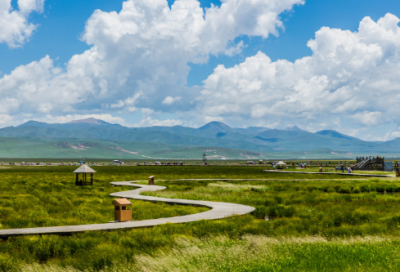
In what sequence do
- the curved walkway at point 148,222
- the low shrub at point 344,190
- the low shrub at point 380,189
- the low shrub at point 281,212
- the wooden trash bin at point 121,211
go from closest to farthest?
the curved walkway at point 148,222 < the wooden trash bin at point 121,211 < the low shrub at point 281,212 < the low shrub at point 344,190 < the low shrub at point 380,189

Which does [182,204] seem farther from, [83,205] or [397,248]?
[397,248]

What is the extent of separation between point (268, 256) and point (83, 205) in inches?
575

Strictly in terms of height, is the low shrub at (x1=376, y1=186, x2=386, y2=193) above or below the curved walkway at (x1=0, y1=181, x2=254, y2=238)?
below

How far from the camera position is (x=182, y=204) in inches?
861

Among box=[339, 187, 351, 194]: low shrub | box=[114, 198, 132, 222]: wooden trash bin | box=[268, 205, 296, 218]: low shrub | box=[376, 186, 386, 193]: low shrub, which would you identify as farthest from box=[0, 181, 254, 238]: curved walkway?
box=[376, 186, 386, 193]: low shrub

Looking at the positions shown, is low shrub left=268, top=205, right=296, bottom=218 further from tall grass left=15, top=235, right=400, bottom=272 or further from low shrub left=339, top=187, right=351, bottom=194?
low shrub left=339, top=187, right=351, bottom=194

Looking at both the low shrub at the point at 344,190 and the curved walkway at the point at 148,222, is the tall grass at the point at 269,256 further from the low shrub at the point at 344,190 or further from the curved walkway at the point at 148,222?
the low shrub at the point at 344,190

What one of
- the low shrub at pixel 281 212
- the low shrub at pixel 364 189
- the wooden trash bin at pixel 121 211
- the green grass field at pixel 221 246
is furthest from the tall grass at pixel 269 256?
the low shrub at pixel 364 189

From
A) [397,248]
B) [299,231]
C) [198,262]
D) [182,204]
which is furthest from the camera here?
[182,204]

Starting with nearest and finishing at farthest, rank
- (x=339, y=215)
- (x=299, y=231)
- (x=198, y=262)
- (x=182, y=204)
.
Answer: (x=198, y=262) → (x=299, y=231) → (x=339, y=215) → (x=182, y=204)

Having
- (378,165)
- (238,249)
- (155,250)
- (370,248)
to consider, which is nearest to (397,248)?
(370,248)

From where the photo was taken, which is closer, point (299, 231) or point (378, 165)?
point (299, 231)

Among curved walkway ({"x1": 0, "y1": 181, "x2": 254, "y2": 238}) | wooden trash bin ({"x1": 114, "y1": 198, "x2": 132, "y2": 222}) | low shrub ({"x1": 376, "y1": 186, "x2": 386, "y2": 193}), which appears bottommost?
low shrub ({"x1": 376, "y1": 186, "x2": 386, "y2": 193})

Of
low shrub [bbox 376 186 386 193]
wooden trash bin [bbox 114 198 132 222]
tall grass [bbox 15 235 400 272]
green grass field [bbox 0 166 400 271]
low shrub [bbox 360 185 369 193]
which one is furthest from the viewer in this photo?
low shrub [bbox 376 186 386 193]
